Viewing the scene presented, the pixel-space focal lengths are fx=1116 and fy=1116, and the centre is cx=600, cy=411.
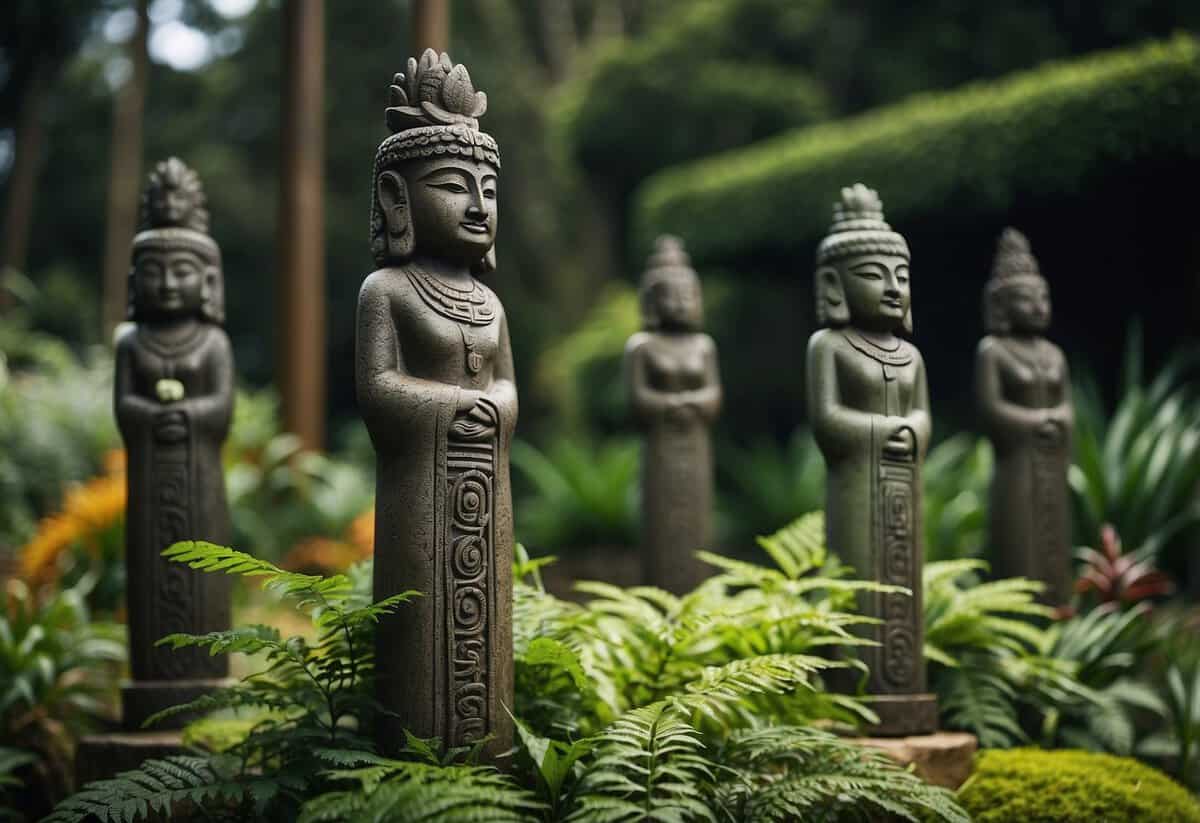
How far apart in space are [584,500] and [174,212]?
7.41m

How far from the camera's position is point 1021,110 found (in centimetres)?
975

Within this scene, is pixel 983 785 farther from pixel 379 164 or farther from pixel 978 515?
pixel 379 164

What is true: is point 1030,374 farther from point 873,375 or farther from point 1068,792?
point 1068,792

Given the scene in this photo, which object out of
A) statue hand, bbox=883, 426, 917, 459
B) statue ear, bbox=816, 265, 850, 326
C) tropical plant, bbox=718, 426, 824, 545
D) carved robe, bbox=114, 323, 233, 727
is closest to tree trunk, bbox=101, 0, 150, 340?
tropical plant, bbox=718, 426, 824, 545

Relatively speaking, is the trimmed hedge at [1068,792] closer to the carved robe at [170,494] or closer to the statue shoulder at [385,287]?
the statue shoulder at [385,287]

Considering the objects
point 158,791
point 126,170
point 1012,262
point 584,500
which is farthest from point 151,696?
point 126,170

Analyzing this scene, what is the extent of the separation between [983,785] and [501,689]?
2228 mm

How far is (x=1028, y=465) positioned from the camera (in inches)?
252

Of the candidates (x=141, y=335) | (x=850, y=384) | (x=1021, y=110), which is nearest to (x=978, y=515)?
(x=850, y=384)

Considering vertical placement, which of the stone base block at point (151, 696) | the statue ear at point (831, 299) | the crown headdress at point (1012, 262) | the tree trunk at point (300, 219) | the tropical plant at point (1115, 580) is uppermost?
the tree trunk at point (300, 219)

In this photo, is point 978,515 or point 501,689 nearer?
point 501,689

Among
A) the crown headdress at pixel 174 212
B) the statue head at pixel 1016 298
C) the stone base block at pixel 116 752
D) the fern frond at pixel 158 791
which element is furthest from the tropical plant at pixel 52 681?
the statue head at pixel 1016 298

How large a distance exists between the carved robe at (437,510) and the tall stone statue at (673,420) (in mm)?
3166

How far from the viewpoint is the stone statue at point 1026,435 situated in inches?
252
